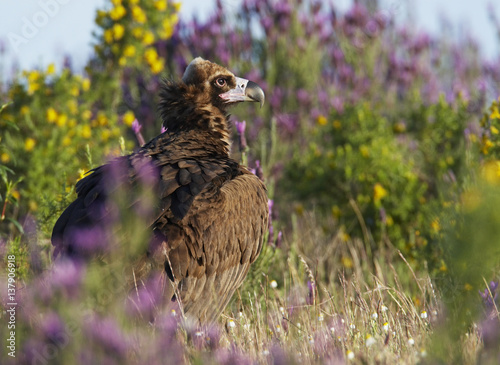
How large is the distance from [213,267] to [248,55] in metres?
5.34

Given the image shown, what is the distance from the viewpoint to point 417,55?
919 centimetres

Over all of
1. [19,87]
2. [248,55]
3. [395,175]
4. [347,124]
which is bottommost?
[395,175]

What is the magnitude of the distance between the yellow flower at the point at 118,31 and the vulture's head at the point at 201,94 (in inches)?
114

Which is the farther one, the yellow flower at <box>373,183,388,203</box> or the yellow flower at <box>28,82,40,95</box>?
the yellow flower at <box>28,82,40,95</box>

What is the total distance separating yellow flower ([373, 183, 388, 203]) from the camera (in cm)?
607

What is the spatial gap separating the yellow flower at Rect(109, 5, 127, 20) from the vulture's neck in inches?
115

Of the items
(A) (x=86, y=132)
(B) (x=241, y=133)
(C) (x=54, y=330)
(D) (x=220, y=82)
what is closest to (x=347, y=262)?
(B) (x=241, y=133)

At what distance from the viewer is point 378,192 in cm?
607

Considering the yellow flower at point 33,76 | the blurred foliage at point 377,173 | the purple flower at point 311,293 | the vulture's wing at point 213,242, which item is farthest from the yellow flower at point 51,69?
the purple flower at point 311,293

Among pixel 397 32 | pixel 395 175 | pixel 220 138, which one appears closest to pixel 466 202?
pixel 220 138

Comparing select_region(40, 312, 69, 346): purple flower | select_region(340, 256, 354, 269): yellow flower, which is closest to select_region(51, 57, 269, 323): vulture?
select_region(40, 312, 69, 346): purple flower

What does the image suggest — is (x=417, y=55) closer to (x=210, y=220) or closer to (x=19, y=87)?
(x=19, y=87)

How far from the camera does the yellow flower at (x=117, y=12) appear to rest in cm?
692

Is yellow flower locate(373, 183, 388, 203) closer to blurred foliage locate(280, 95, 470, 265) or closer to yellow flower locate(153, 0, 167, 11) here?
blurred foliage locate(280, 95, 470, 265)
